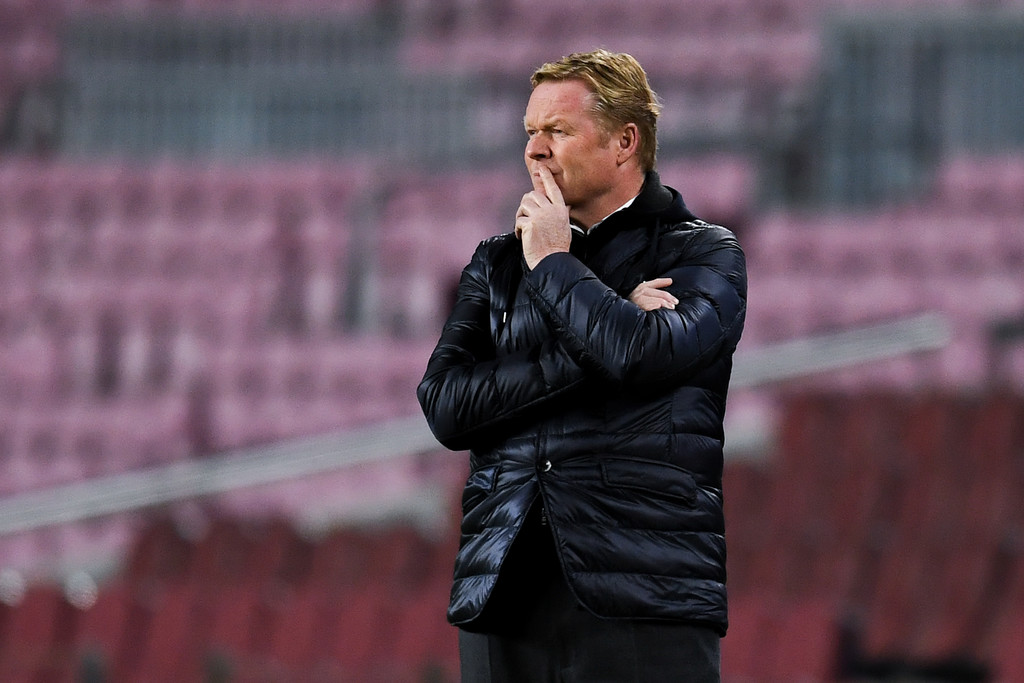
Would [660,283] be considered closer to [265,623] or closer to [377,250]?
[265,623]

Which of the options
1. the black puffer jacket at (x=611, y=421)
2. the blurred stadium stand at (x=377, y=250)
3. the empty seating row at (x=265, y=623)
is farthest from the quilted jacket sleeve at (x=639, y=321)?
the blurred stadium stand at (x=377, y=250)

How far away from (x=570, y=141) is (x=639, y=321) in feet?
0.51

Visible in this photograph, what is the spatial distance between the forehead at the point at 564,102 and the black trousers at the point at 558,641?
1.01ft

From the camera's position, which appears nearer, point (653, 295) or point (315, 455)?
point (653, 295)

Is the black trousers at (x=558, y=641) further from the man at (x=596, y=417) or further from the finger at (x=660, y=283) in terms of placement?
the finger at (x=660, y=283)

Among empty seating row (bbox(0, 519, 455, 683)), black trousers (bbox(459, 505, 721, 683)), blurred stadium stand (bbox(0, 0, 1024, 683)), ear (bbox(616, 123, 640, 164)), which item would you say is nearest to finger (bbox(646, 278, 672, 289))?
ear (bbox(616, 123, 640, 164))

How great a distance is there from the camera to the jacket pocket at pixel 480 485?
1224mm

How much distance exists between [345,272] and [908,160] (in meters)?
2.15

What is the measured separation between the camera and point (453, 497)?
4633mm

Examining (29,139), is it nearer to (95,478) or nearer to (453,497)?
(95,478)

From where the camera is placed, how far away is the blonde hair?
1216 millimetres

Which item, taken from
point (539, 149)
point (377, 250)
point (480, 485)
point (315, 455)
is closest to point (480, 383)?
point (480, 485)

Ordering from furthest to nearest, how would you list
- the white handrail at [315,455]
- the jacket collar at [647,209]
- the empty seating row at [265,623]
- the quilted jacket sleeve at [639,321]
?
the white handrail at [315,455]
the empty seating row at [265,623]
the jacket collar at [647,209]
the quilted jacket sleeve at [639,321]

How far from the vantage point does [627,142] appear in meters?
1.24
